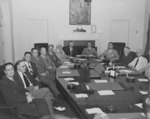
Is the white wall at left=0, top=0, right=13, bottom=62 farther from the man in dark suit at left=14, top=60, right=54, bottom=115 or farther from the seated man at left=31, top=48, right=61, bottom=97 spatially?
the man in dark suit at left=14, top=60, right=54, bottom=115

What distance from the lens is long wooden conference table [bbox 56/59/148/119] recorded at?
9.84ft

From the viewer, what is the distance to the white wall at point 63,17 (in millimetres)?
10470

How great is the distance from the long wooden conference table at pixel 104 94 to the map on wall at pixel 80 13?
593 centimetres

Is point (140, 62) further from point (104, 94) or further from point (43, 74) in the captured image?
point (104, 94)

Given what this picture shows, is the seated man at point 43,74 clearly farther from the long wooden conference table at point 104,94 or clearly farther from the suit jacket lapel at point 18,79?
the suit jacket lapel at point 18,79

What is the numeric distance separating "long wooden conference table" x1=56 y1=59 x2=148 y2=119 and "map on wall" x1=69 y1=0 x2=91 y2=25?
593cm

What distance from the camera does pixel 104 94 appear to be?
12.2 feet

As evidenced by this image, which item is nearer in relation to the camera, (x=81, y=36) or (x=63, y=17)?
(x=63, y=17)

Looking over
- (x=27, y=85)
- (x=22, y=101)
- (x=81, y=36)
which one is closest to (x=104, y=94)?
(x=22, y=101)

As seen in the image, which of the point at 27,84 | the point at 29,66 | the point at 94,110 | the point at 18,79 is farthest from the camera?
the point at 29,66

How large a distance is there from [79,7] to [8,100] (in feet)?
25.3

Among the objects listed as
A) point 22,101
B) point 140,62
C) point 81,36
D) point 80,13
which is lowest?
point 22,101

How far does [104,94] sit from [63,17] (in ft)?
24.6

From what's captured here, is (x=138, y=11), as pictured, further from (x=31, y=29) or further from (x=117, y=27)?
(x=31, y=29)
